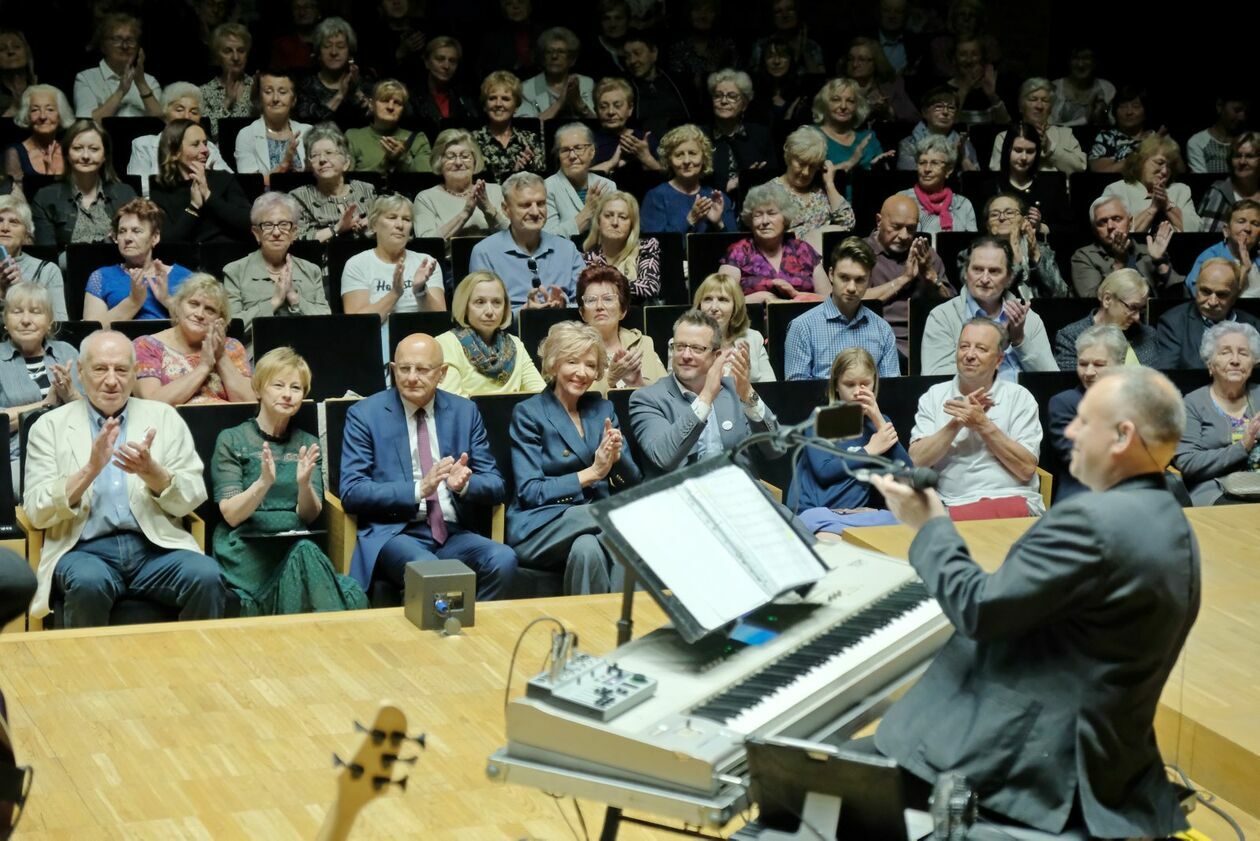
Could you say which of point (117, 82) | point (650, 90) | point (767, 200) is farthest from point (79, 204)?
point (650, 90)

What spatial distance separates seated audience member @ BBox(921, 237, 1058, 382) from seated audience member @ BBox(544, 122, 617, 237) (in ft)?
4.64

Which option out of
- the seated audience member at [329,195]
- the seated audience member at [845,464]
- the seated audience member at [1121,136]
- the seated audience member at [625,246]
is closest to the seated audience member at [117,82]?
the seated audience member at [329,195]

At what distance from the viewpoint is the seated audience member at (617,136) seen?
6680mm

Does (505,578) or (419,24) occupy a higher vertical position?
(419,24)

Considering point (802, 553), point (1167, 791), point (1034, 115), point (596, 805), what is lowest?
point (596, 805)

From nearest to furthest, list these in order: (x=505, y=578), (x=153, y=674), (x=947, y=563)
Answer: (x=947, y=563) < (x=153, y=674) < (x=505, y=578)

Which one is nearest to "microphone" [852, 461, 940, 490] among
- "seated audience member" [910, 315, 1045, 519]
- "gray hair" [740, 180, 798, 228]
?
"seated audience member" [910, 315, 1045, 519]

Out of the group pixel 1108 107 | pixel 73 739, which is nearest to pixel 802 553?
pixel 73 739

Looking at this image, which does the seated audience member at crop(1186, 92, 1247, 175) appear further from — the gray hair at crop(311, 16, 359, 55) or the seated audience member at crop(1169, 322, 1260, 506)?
the gray hair at crop(311, 16, 359, 55)

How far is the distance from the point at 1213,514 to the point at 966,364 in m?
0.81

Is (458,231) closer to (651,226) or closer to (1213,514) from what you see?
(651,226)

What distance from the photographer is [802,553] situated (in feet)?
8.81

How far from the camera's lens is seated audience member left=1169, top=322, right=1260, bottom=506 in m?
5.00

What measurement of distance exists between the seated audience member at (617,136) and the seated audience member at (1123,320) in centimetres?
188
